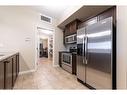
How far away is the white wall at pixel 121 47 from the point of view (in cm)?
224

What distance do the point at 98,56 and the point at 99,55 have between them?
43mm

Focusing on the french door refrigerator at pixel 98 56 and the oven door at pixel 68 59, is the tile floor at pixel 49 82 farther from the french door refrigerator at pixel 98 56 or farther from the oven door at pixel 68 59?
the oven door at pixel 68 59

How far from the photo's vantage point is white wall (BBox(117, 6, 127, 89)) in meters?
2.24

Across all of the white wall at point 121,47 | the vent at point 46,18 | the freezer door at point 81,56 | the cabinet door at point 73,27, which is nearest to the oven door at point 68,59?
the cabinet door at point 73,27

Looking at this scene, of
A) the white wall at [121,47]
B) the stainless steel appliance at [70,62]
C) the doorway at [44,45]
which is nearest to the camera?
the white wall at [121,47]

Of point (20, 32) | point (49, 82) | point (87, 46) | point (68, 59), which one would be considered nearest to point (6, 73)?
point (49, 82)

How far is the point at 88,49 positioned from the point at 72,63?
6.04 ft

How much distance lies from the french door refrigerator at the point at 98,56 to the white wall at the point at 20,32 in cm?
250

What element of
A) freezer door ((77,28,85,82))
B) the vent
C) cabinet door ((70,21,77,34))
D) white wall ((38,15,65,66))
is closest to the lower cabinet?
freezer door ((77,28,85,82))

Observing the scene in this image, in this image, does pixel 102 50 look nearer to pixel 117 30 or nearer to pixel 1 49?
pixel 117 30

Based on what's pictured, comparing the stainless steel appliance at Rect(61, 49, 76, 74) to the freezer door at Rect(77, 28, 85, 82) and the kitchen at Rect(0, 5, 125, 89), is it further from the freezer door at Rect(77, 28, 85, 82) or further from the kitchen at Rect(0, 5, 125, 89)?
the freezer door at Rect(77, 28, 85, 82)

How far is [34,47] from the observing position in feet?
18.4

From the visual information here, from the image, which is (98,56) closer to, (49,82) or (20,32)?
(49,82)
